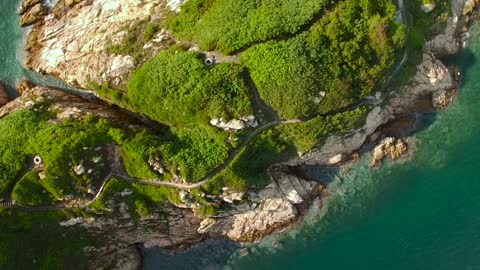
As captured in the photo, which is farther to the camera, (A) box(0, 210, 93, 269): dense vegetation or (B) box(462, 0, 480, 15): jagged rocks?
(B) box(462, 0, 480, 15): jagged rocks

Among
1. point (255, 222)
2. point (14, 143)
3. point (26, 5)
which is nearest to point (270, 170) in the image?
point (255, 222)

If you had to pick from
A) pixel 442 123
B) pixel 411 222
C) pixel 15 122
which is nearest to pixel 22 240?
pixel 15 122

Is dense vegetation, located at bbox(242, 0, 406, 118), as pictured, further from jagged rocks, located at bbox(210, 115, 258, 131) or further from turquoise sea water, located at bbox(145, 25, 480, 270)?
turquoise sea water, located at bbox(145, 25, 480, 270)

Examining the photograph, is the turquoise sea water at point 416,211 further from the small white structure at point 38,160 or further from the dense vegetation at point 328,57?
the small white structure at point 38,160

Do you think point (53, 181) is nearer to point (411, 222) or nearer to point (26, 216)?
point (26, 216)

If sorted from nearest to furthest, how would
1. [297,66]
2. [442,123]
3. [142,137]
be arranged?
[297,66] → [142,137] → [442,123]

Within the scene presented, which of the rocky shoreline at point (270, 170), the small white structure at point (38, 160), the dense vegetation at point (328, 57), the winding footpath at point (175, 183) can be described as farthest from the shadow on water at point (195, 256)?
the dense vegetation at point (328, 57)

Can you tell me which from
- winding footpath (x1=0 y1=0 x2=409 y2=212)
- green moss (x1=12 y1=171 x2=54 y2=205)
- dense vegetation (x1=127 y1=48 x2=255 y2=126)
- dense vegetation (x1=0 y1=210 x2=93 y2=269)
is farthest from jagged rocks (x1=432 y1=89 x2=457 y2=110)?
green moss (x1=12 y1=171 x2=54 y2=205)
